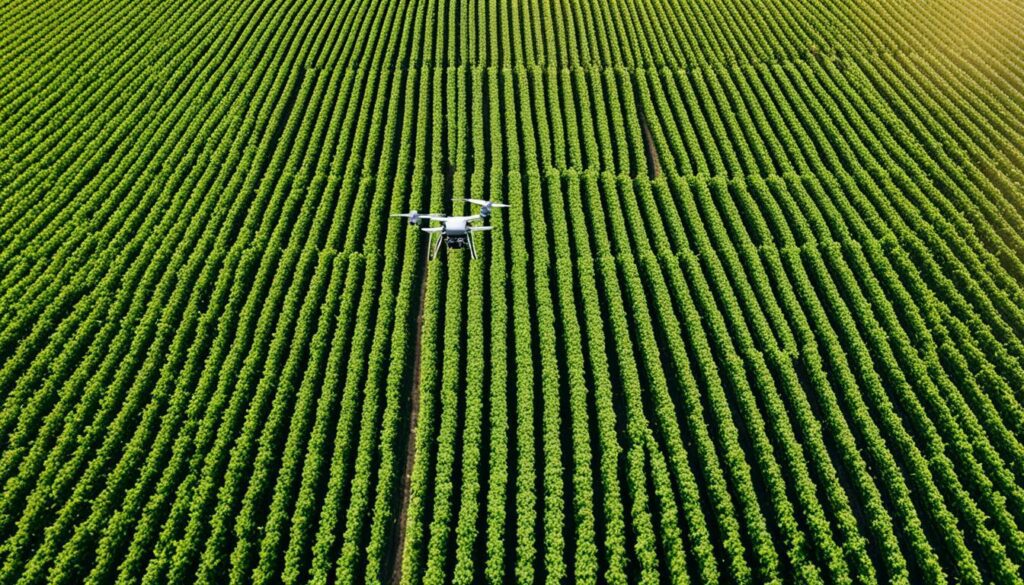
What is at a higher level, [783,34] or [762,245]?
[783,34]

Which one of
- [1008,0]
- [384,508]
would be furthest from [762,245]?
[1008,0]

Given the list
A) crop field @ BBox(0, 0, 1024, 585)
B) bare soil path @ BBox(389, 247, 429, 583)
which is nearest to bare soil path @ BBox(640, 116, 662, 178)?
crop field @ BBox(0, 0, 1024, 585)

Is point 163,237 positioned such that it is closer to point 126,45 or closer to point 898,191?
point 126,45

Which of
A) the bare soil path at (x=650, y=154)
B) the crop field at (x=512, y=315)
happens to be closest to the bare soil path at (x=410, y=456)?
the crop field at (x=512, y=315)

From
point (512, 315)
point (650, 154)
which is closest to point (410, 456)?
point (512, 315)

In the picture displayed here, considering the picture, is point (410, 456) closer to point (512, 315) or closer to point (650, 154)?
point (512, 315)

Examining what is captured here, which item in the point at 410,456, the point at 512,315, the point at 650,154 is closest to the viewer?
the point at 410,456
